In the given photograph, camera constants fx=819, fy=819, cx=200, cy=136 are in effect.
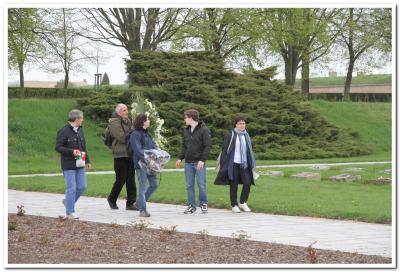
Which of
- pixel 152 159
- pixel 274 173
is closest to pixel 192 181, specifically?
pixel 152 159

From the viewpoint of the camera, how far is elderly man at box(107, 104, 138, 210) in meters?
13.6

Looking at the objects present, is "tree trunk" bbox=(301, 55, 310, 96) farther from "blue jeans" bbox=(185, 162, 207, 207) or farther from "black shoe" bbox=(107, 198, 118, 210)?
"blue jeans" bbox=(185, 162, 207, 207)

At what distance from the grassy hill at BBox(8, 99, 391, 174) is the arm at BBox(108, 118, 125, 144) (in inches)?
413

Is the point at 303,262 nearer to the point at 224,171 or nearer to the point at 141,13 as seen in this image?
the point at 224,171

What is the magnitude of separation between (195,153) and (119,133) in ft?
4.44

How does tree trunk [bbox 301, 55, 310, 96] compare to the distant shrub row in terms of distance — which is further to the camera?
tree trunk [bbox 301, 55, 310, 96]

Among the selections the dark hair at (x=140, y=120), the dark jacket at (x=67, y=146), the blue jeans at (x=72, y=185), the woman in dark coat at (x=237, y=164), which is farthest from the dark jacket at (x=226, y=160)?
the dark jacket at (x=67, y=146)

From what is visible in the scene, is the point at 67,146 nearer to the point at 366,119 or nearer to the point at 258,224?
the point at 258,224

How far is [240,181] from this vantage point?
13672mm

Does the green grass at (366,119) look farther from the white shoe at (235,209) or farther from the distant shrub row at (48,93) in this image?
the white shoe at (235,209)

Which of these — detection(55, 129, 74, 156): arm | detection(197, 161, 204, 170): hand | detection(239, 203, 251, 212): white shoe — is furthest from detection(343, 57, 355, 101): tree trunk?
detection(55, 129, 74, 156): arm

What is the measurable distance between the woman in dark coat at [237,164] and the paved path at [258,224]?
0.38m

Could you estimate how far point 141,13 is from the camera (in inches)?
1585

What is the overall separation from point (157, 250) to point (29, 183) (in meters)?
10.2
